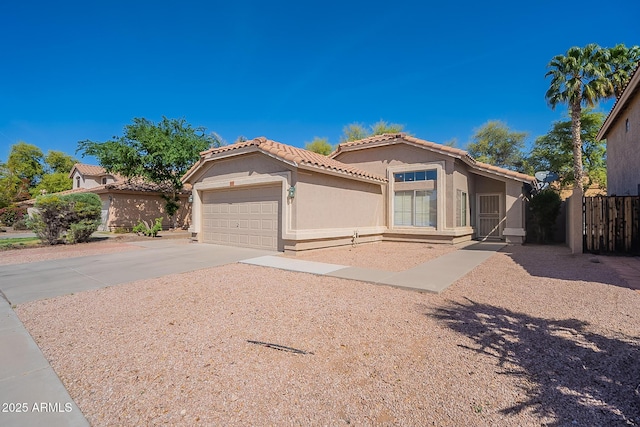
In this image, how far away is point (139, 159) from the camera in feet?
69.6

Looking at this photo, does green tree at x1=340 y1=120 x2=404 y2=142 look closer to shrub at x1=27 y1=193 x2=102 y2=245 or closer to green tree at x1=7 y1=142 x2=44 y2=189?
shrub at x1=27 y1=193 x2=102 y2=245

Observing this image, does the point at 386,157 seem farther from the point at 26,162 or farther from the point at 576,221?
the point at 26,162

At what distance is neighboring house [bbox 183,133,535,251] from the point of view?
1195 centimetres

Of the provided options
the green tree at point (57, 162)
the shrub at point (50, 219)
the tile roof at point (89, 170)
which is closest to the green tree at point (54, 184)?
the green tree at point (57, 162)

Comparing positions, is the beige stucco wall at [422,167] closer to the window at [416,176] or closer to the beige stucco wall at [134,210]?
the window at [416,176]

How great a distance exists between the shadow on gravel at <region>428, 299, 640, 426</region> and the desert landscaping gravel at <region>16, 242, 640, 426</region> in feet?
0.05

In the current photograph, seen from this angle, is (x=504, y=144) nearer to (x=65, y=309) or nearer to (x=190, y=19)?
(x=190, y=19)

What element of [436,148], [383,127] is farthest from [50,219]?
[383,127]

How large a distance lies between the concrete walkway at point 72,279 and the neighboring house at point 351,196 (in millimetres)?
1754

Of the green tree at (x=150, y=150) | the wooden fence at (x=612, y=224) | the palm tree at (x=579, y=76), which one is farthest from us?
the green tree at (x=150, y=150)

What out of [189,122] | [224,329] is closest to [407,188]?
[224,329]

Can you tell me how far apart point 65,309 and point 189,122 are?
20.2 metres

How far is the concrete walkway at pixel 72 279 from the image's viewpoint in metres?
2.82

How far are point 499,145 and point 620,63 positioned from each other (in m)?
18.3
